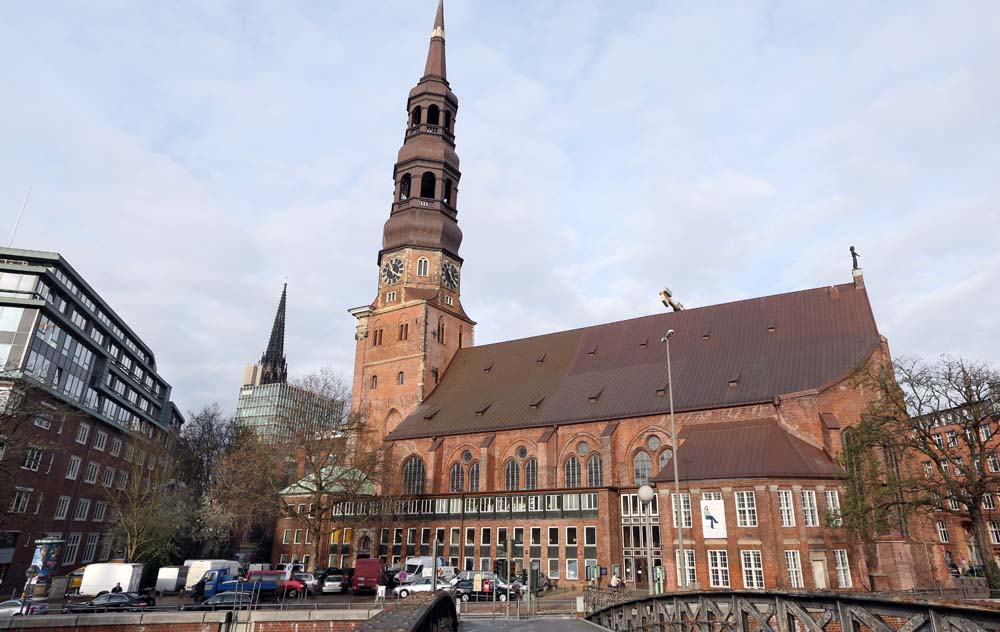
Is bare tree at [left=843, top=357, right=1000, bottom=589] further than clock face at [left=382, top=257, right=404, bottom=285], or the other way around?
clock face at [left=382, top=257, right=404, bottom=285]

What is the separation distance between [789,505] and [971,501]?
Answer: 7441mm

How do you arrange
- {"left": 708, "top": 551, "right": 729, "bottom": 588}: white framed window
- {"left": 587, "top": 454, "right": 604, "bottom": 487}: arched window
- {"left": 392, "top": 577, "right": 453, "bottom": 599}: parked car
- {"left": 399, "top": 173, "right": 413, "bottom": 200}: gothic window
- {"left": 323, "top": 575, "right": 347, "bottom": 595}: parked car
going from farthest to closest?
{"left": 399, "top": 173, "right": 413, "bottom": 200}: gothic window, {"left": 587, "top": 454, "right": 604, "bottom": 487}: arched window, {"left": 323, "top": 575, "right": 347, "bottom": 595}: parked car, {"left": 392, "top": 577, "right": 453, "bottom": 599}: parked car, {"left": 708, "top": 551, "right": 729, "bottom": 588}: white framed window

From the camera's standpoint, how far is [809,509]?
31594mm

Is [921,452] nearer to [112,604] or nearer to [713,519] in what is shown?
[713,519]

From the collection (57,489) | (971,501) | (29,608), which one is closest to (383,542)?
(57,489)

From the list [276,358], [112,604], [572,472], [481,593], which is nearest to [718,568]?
[481,593]

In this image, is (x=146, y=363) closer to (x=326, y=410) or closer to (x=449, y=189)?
(x=326, y=410)

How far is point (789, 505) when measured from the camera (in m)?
31.6

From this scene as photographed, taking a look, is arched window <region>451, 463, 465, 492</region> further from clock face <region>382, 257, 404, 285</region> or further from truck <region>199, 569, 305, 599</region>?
clock face <region>382, 257, 404, 285</region>

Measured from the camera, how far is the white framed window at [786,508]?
3130 cm

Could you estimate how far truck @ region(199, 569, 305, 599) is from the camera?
32438 mm

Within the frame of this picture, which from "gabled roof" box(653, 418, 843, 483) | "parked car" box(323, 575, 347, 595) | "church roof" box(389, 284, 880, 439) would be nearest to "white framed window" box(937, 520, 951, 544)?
"church roof" box(389, 284, 880, 439)

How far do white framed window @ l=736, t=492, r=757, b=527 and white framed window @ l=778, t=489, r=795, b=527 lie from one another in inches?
48.3

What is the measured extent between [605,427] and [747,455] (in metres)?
10.9
